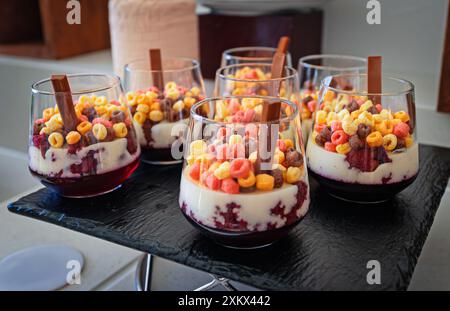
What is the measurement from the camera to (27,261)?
109 centimetres

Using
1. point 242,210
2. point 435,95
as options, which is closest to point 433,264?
point 435,95

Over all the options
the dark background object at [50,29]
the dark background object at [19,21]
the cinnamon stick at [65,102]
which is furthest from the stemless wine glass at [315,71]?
the dark background object at [19,21]

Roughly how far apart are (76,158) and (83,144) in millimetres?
24

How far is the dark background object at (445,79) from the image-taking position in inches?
41.2

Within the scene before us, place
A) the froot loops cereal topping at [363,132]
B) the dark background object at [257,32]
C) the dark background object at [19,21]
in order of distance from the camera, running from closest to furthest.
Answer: the froot loops cereal topping at [363,132]
the dark background object at [257,32]
the dark background object at [19,21]

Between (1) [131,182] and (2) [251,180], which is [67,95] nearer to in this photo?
(1) [131,182]

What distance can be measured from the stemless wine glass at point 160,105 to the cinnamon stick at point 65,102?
16 centimetres

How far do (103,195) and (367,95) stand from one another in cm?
43

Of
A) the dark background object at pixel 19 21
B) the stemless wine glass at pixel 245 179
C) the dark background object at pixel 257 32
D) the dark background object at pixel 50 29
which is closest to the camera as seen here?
the stemless wine glass at pixel 245 179

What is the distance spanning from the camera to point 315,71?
1.00 m

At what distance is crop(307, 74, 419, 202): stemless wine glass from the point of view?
28.4 inches

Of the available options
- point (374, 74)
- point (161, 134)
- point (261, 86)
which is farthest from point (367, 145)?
point (161, 134)

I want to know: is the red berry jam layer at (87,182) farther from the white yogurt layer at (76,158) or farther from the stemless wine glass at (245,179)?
the stemless wine glass at (245,179)

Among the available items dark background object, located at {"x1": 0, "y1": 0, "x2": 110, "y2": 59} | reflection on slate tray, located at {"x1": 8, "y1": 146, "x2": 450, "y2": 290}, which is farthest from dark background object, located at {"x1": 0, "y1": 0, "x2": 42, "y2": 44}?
reflection on slate tray, located at {"x1": 8, "y1": 146, "x2": 450, "y2": 290}
